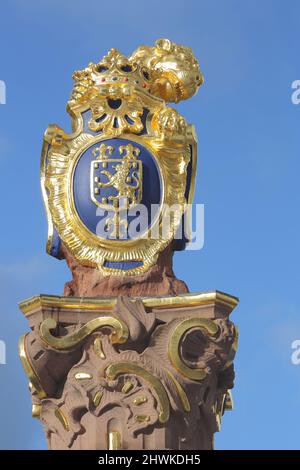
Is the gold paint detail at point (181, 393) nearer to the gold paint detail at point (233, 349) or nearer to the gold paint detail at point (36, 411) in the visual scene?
the gold paint detail at point (233, 349)

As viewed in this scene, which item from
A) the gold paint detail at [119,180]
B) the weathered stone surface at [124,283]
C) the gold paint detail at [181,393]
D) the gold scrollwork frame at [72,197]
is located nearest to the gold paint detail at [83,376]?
the gold paint detail at [181,393]

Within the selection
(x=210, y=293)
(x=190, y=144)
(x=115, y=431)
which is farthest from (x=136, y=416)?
(x=190, y=144)

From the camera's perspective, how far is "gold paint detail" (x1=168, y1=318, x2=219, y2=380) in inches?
930

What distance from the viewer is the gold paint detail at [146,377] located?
23.5 metres

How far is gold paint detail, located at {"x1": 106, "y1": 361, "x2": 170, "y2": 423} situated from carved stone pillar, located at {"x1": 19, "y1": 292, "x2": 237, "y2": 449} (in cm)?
1

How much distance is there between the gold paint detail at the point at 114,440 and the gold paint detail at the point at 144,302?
168 centimetres

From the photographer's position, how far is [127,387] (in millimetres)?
23562

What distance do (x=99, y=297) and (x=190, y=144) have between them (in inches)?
114

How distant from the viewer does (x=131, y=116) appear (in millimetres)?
25562

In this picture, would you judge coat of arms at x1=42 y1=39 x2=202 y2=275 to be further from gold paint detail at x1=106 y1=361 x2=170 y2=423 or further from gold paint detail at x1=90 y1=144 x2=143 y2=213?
gold paint detail at x1=106 y1=361 x2=170 y2=423

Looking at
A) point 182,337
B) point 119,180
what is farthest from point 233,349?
point 119,180

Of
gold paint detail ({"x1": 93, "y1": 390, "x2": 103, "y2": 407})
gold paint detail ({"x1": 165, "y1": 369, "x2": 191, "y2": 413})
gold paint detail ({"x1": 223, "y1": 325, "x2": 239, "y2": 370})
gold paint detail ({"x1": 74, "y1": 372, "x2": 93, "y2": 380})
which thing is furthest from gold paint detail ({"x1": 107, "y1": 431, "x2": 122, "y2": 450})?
gold paint detail ({"x1": 223, "y1": 325, "x2": 239, "y2": 370})
